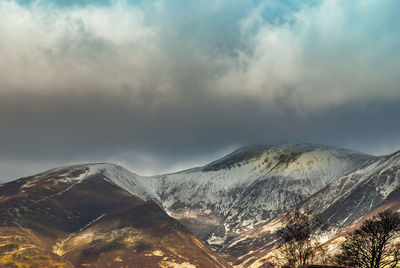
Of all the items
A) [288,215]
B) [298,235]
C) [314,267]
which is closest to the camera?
[314,267]

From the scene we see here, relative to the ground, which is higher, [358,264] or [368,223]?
[368,223]

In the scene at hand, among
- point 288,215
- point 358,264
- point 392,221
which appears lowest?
point 358,264

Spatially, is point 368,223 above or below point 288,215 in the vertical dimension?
below

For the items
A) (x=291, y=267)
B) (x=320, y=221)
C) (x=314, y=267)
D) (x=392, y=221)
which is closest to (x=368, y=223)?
(x=392, y=221)

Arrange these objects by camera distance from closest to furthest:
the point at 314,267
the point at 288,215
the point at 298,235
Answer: the point at 314,267 → the point at 298,235 → the point at 288,215

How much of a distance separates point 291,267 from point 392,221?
15903 millimetres

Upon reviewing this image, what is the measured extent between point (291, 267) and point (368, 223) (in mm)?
13541

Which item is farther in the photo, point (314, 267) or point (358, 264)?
point (358, 264)

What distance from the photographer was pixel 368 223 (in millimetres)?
56812

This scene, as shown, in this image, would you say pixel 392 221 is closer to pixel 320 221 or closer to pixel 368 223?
pixel 368 223

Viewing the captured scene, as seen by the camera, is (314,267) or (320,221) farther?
(320,221)

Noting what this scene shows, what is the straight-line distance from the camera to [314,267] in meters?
29.6

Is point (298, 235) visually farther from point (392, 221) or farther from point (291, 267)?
point (392, 221)

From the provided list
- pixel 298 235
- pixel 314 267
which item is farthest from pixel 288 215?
pixel 314 267
